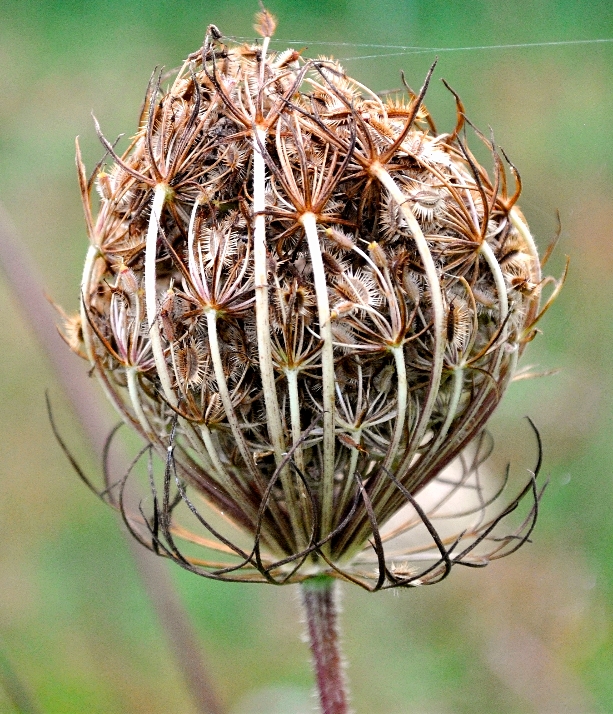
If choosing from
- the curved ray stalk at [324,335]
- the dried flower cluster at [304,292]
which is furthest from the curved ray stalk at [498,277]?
the curved ray stalk at [324,335]

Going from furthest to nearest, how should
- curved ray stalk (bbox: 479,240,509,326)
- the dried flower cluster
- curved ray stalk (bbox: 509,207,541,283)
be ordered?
curved ray stalk (bbox: 509,207,541,283) < curved ray stalk (bbox: 479,240,509,326) < the dried flower cluster

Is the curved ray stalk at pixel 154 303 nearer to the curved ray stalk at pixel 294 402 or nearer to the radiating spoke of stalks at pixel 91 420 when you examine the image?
the curved ray stalk at pixel 294 402

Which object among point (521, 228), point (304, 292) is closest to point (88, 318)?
point (304, 292)

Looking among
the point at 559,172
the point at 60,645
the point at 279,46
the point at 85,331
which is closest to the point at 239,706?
the point at 60,645

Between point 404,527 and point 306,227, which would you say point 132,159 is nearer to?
point 306,227

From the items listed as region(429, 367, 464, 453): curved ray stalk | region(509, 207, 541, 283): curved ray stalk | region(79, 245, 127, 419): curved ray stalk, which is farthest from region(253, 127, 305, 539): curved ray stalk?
region(509, 207, 541, 283): curved ray stalk

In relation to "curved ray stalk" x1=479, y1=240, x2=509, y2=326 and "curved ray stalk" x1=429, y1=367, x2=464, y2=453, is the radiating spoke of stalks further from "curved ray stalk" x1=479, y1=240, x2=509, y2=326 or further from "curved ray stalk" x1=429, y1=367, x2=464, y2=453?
"curved ray stalk" x1=479, y1=240, x2=509, y2=326
